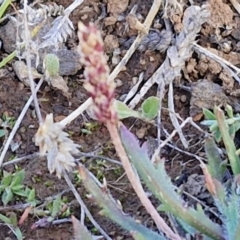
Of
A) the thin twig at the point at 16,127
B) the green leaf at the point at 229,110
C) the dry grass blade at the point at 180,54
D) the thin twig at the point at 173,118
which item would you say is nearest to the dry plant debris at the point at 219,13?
the dry grass blade at the point at 180,54

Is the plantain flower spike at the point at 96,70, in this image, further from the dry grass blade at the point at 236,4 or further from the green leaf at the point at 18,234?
the dry grass blade at the point at 236,4

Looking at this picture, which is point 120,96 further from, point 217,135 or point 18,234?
point 18,234

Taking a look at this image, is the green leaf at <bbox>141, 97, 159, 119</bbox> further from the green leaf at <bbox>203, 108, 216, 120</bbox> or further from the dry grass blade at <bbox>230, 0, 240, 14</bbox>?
the dry grass blade at <bbox>230, 0, 240, 14</bbox>

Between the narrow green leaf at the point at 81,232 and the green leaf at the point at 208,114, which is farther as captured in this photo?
the green leaf at the point at 208,114

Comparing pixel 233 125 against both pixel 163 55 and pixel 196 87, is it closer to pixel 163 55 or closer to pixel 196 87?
pixel 196 87

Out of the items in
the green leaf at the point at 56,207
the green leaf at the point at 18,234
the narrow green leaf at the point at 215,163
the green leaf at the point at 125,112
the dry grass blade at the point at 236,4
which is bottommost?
the green leaf at the point at 18,234

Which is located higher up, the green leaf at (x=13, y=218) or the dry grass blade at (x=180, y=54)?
the dry grass blade at (x=180, y=54)
